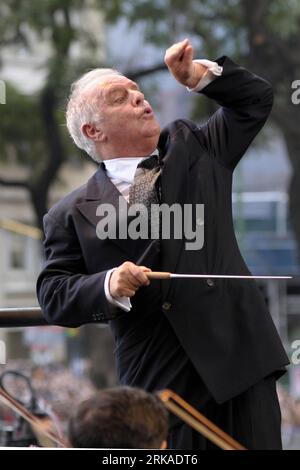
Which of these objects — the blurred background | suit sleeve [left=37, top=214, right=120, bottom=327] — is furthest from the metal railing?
the blurred background

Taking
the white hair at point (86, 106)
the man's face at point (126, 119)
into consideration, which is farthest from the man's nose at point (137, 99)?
the white hair at point (86, 106)

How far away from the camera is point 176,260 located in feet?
8.91

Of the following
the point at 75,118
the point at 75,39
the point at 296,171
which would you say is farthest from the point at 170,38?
the point at 75,118

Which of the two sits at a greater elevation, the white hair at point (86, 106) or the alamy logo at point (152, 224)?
the white hair at point (86, 106)

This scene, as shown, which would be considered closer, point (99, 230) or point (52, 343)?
point (99, 230)

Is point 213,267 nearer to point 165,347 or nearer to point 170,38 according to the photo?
point 165,347

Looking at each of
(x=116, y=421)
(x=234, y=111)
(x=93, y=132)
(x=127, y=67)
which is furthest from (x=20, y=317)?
(x=127, y=67)

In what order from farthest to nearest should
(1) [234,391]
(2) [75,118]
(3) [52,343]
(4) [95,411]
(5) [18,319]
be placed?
(3) [52,343] < (5) [18,319] < (2) [75,118] < (1) [234,391] < (4) [95,411]

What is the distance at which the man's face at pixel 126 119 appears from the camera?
2834 millimetres

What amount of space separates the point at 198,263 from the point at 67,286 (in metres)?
0.35

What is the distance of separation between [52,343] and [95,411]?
25.5m

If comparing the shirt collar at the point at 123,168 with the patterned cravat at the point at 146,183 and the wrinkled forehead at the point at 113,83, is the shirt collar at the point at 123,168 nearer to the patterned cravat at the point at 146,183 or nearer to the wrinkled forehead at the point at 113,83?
the patterned cravat at the point at 146,183

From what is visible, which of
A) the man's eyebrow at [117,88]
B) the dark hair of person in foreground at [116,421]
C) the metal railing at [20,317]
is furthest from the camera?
the metal railing at [20,317]
